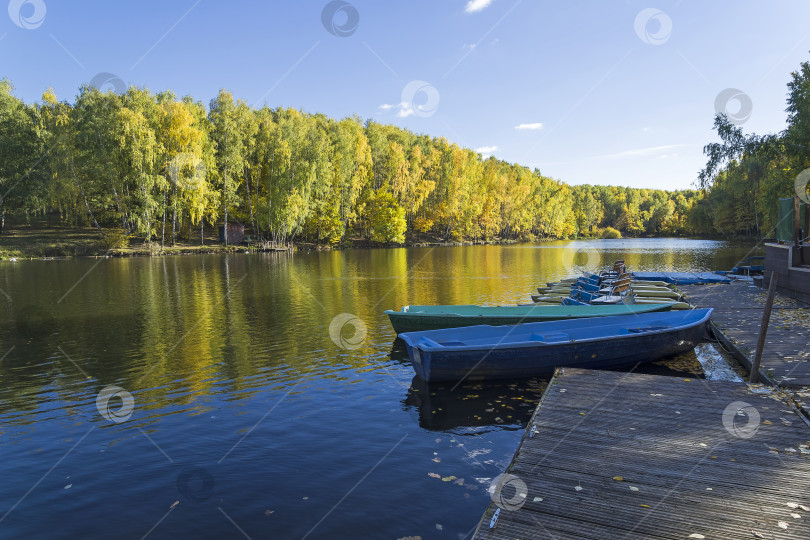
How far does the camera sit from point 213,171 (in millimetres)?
60719

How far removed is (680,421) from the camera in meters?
7.62

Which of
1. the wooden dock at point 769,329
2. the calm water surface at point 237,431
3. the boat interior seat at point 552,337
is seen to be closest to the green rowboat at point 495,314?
the calm water surface at point 237,431

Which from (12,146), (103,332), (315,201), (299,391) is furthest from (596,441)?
(12,146)

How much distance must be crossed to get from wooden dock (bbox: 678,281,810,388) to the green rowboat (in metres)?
2.50

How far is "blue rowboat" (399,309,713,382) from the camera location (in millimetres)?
11203

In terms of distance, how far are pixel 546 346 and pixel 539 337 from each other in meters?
1.52

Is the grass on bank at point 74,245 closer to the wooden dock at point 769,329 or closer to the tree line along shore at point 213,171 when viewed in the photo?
the tree line along shore at point 213,171

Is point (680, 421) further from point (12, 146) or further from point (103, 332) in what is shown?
point (12, 146)

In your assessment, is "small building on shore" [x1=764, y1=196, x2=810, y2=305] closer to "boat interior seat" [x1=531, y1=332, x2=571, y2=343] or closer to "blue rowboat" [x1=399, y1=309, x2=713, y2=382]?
"blue rowboat" [x1=399, y1=309, x2=713, y2=382]

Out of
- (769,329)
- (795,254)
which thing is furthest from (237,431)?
(795,254)

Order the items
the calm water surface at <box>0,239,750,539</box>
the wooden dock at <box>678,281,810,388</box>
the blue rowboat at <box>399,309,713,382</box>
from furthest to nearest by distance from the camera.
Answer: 1. the blue rowboat at <box>399,309,713,382</box>
2. the wooden dock at <box>678,281,810,388</box>
3. the calm water surface at <box>0,239,750,539</box>

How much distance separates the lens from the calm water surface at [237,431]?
6348 mm

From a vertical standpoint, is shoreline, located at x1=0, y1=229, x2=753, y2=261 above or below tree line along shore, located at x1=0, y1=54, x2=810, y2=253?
below

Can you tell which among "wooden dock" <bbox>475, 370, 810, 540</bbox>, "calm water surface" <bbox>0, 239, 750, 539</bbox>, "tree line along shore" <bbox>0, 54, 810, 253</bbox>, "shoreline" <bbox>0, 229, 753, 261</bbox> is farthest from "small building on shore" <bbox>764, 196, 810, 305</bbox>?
"shoreline" <bbox>0, 229, 753, 261</bbox>
